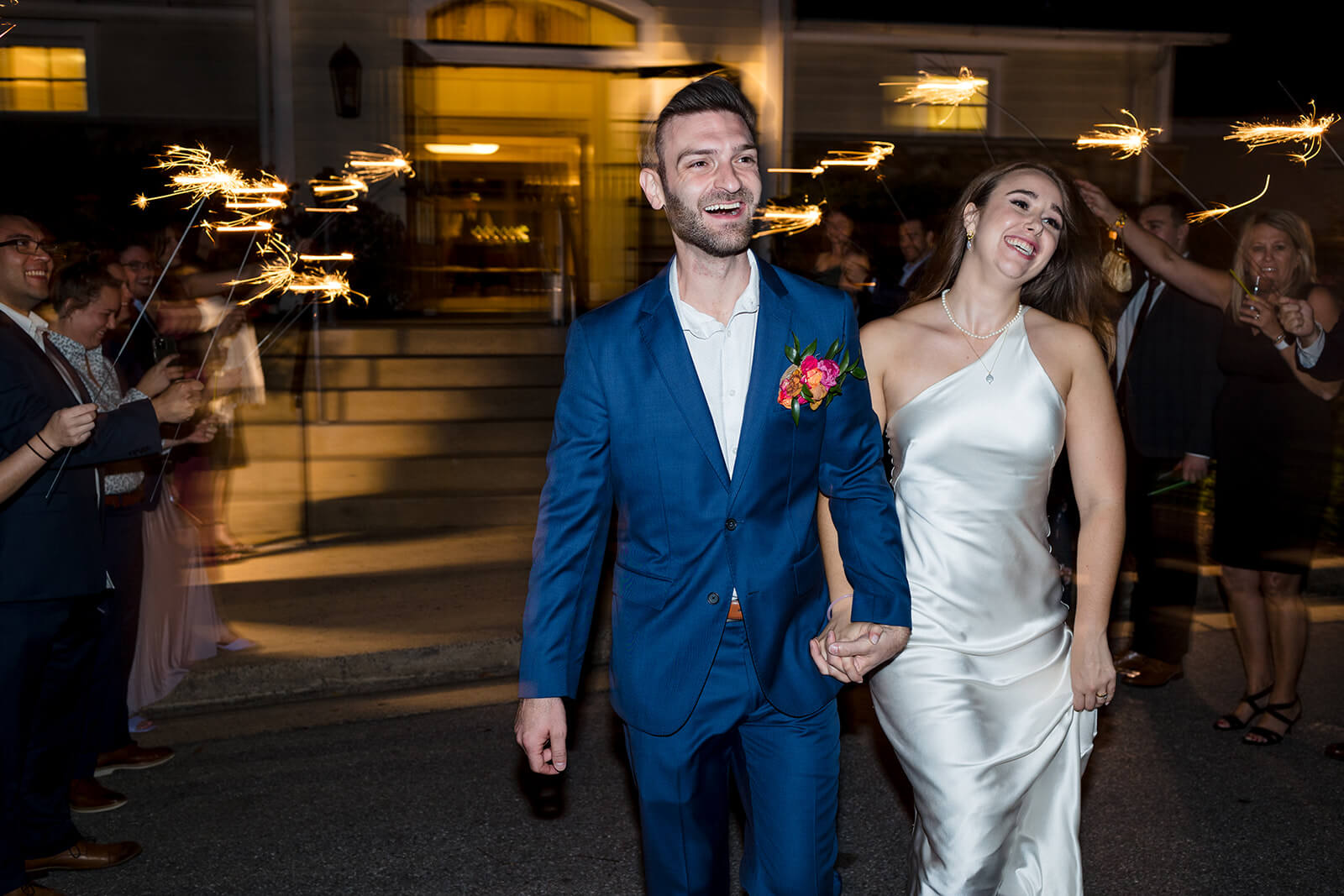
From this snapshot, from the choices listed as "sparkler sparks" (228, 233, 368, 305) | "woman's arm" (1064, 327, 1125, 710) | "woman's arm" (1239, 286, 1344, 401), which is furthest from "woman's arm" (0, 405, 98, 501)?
"sparkler sparks" (228, 233, 368, 305)

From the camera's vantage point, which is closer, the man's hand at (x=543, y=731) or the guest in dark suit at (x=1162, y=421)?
the man's hand at (x=543, y=731)

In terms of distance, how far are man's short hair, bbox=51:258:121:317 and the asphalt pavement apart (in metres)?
1.93

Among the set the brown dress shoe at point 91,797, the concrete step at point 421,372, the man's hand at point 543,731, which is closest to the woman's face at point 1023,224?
the man's hand at point 543,731

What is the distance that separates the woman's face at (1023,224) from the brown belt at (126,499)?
3.65 meters

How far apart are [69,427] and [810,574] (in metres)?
2.31

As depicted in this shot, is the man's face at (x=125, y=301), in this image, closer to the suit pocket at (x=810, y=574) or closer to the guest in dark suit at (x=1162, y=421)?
the suit pocket at (x=810, y=574)

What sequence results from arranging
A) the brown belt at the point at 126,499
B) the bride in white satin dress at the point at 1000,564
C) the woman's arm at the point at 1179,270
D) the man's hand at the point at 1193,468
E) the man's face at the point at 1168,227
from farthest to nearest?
A: the man's face at the point at 1168,227, the man's hand at the point at 1193,468, the woman's arm at the point at 1179,270, the brown belt at the point at 126,499, the bride in white satin dress at the point at 1000,564

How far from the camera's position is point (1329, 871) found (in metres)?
4.00

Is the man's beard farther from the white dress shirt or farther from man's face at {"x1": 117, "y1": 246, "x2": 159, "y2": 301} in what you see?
man's face at {"x1": 117, "y1": 246, "x2": 159, "y2": 301}

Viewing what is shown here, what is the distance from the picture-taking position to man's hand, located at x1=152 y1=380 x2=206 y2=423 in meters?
4.21

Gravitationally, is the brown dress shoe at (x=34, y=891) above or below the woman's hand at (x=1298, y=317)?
below

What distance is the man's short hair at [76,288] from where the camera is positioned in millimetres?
4473

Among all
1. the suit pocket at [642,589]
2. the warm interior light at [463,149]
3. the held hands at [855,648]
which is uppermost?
→ the warm interior light at [463,149]

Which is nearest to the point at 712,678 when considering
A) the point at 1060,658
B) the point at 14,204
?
the point at 1060,658
